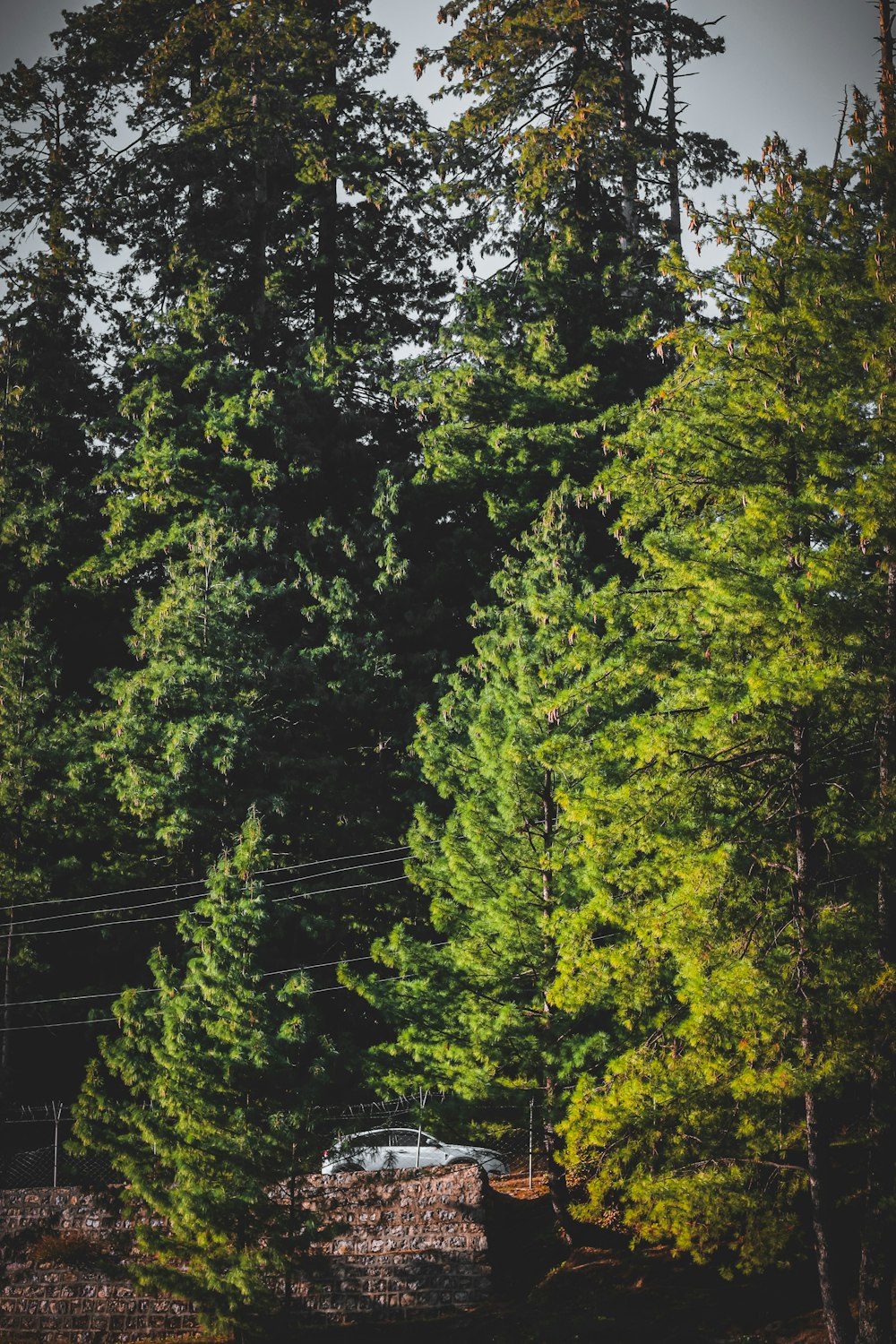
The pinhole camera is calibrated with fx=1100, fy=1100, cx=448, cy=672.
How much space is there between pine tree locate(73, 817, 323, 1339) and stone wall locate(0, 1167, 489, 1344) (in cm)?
100

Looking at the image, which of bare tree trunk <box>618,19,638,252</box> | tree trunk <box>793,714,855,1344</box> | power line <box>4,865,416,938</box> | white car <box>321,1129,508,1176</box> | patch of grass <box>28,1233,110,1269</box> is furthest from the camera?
bare tree trunk <box>618,19,638,252</box>

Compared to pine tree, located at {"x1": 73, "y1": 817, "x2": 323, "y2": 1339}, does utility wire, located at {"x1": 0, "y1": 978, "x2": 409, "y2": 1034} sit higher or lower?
higher

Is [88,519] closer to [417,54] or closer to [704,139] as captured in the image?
[417,54]

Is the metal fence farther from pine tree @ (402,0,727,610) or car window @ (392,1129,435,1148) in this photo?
pine tree @ (402,0,727,610)

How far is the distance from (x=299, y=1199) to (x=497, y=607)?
39.2 ft

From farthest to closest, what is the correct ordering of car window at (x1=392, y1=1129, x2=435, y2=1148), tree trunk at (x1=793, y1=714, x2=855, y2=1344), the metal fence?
car window at (x1=392, y1=1129, x2=435, y2=1148)
the metal fence
tree trunk at (x1=793, y1=714, x2=855, y2=1344)

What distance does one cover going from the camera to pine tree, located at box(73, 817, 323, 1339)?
13172 mm

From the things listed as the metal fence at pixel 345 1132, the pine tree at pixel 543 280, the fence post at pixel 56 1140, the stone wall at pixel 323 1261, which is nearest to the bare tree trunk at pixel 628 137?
the pine tree at pixel 543 280

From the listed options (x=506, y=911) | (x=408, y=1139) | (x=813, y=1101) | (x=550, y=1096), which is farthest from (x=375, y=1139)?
(x=813, y=1101)

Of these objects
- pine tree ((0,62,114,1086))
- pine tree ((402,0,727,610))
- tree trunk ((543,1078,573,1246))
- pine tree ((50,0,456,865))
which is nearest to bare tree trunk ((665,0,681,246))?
pine tree ((402,0,727,610))

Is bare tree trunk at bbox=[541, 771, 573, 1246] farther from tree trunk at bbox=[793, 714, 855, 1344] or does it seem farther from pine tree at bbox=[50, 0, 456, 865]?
pine tree at bbox=[50, 0, 456, 865]

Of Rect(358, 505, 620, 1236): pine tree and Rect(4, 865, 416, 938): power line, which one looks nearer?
Rect(358, 505, 620, 1236): pine tree

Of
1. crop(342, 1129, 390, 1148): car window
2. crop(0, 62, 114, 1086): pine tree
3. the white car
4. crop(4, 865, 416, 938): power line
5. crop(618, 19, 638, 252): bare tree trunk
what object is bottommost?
the white car

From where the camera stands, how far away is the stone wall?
49.2ft
